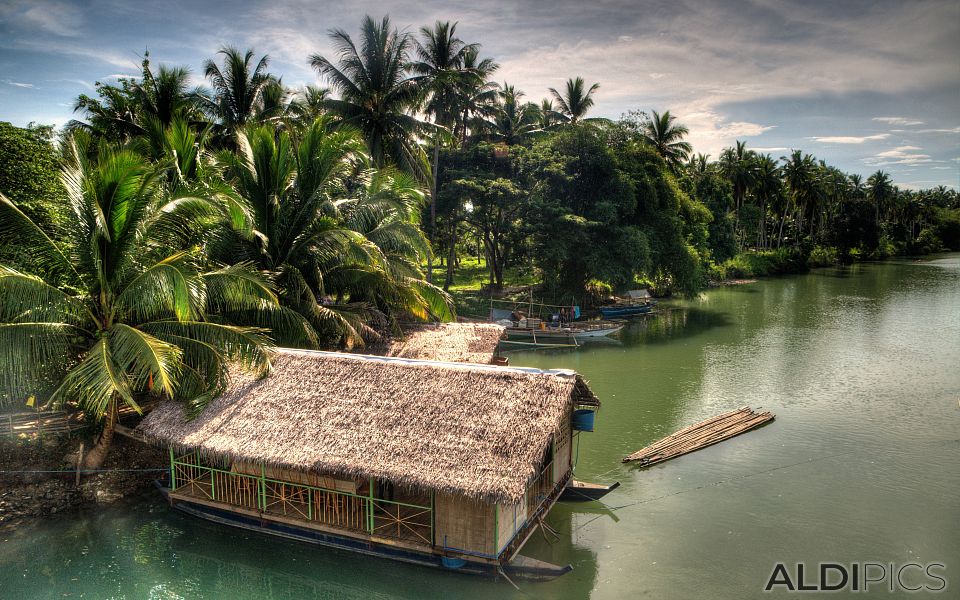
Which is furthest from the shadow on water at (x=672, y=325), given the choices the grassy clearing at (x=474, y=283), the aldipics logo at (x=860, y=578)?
the aldipics logo at (x=860, y=578)

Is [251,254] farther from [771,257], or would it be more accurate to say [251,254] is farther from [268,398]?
[771,257]

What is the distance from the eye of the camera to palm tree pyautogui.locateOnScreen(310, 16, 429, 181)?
69.5ft

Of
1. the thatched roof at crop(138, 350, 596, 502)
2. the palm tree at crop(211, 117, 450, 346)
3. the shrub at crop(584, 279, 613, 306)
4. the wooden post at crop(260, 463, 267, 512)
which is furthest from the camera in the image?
the shrub at crop(584, 279, 613, 306)

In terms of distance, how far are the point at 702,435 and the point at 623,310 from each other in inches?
622

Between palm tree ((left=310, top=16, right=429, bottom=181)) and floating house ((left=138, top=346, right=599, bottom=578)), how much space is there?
1294 cm

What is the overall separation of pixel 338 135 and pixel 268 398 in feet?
22.1

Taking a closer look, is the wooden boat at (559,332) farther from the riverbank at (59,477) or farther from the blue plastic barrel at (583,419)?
the riverbank at (59,477)

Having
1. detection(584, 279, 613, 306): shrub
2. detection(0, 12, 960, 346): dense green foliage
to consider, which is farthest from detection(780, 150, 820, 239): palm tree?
detection(584, 279, 613, 306): shrub

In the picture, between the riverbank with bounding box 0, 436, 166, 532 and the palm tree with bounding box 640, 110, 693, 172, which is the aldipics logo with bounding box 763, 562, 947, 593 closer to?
the riverbank with bounding box 0, 436, 166, 532

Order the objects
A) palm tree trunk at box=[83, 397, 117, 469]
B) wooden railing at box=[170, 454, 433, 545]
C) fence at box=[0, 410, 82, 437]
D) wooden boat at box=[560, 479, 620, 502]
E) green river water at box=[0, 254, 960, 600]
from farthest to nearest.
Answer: fence at box=[0, 410, 82, 437] → wooden boat at box=[560, 479, 620, 502] → palm tree trunk at box=[83, 397, 117, 469] → wooden railing at box=[170, 454, 433, 545] → green river water at box=[0, 254, 960, 600]

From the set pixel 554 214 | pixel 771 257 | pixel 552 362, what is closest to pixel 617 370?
pixel 552 362

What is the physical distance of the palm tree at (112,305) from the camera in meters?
9.38

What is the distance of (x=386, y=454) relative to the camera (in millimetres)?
8781

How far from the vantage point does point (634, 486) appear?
40.3 feet
